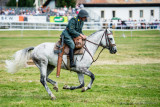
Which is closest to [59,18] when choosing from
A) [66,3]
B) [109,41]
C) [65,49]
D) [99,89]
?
[66,3]

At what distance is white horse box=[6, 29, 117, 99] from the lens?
9.52 meters

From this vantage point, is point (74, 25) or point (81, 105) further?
point (74, 25)

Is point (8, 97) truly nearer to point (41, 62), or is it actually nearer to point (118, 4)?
point (41, 62)

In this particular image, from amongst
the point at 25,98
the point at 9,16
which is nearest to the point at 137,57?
the point at 25,98

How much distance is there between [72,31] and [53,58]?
966 mm

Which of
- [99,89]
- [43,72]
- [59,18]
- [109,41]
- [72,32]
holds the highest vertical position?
[72,32]

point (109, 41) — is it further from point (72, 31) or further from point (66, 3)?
point (66, 3)

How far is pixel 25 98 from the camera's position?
9.17 m

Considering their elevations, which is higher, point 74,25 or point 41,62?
point 74,25

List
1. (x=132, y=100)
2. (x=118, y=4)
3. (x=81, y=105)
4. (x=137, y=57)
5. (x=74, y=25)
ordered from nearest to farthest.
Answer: (x=81, y=105), (x=132, y=100), (x=74, y=25), (x=137, y=57), (x=118, y=4)

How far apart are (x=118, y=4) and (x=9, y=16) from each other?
4649cm

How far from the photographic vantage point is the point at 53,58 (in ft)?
31.3

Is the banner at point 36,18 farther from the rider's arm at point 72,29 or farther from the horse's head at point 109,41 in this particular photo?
the rider's arm at point 72,29

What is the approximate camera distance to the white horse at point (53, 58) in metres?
9.52
